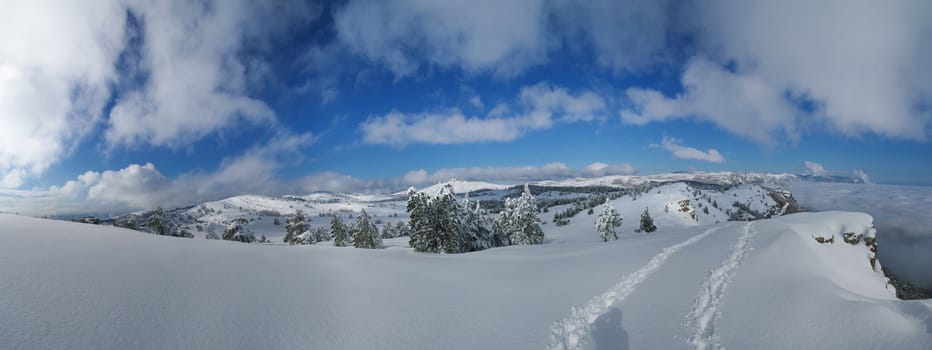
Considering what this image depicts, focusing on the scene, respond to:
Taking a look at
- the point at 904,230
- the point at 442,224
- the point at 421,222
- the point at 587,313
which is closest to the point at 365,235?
the point at 421,222

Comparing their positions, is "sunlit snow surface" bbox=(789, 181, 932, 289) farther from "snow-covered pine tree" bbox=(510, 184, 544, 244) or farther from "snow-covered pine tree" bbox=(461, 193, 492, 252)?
"snow-covered pine tree" bbox=(461, 193, 492, 252)

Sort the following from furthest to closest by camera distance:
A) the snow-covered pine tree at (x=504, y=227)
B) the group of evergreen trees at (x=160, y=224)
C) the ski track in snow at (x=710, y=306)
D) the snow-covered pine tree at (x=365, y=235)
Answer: the snow-covered pine tree at (x=365, y=235) → the group of evergreen trees at (x=160, y=224) → the snow-covered pine tree at (x=504, y=227) → the ski track in snow at (x=710, y=306)

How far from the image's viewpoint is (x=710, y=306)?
32.4 ft

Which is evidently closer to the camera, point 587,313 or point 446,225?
point 587,313

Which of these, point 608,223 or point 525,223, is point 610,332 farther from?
point 608,223

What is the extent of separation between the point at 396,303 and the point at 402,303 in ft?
0.60

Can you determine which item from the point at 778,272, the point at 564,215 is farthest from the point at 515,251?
the point at 564,215

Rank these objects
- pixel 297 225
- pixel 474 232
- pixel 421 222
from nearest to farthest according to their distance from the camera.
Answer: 1. pixel 421 222
2. pixel 474 232
3. pixel 297 225

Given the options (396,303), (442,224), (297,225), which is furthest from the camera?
→ (297,225)

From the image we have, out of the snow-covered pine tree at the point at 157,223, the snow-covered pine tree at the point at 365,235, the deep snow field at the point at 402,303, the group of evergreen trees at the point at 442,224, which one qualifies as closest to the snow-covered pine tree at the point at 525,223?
the group of evergreen trees at the point at 442,224

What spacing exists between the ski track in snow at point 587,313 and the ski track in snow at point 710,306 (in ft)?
6.87

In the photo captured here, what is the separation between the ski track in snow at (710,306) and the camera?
26.4 feet

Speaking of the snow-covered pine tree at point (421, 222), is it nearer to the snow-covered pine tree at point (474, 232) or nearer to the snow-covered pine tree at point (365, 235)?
the snow-covered pine tree at point (474, 232)

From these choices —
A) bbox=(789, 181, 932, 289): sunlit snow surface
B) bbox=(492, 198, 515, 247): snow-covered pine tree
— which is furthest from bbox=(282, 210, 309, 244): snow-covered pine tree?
bbox=(789, 181, 932, 289): sunlit snow surface
